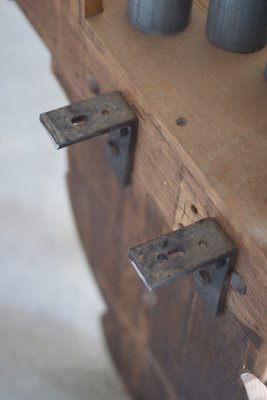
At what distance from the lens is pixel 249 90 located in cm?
69

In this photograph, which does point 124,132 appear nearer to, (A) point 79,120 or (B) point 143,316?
(A) point 79,120

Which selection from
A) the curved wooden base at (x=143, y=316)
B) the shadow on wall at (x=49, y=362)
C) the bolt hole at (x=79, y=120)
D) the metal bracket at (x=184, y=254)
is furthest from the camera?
the shadow on wall at (x=49, y=362)

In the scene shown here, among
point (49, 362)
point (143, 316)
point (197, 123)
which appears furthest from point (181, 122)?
point (49, 362)

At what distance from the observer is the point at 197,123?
67cm

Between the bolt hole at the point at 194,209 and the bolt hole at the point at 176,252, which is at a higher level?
the bolt hole at the point at 194,209

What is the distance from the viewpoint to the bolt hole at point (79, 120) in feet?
2.30

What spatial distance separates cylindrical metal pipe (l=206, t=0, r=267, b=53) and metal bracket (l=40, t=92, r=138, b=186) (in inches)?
4.8

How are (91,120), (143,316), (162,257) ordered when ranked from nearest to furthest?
1. (162,257)
2. (91,120)
3. (143,316)

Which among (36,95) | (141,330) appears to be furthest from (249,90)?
(36,95)

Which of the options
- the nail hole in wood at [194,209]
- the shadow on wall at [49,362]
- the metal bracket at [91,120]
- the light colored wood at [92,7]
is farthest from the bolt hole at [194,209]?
the shadow on wall at [49,362]

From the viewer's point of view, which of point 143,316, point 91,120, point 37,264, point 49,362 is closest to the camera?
point 91,120

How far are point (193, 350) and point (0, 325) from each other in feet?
1.61

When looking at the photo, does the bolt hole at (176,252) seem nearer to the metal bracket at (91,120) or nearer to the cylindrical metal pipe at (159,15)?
the metal bracket at (91,120)

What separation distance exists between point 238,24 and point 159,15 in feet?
0.29
